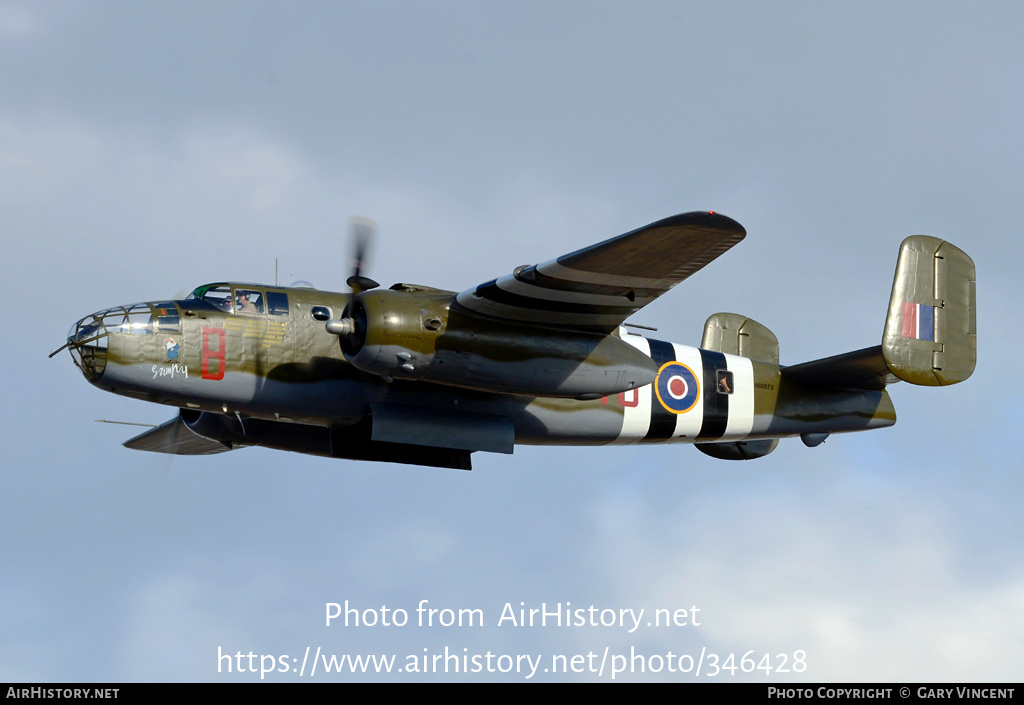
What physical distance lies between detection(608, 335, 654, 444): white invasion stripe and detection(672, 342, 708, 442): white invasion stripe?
62 cm

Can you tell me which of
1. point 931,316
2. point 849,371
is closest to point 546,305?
point 849,371

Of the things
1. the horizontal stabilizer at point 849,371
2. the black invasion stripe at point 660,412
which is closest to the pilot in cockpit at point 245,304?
the black invasion stripe at point 660,412

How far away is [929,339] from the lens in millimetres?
18875

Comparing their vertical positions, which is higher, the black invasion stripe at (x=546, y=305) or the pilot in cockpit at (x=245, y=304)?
the black invasion stripe at (x=546, y=305)

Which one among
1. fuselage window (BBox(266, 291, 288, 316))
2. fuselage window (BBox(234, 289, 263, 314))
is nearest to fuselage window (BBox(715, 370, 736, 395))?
fuselage window (BBox(266, 291, 288, 316))

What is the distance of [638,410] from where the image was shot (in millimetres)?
18828

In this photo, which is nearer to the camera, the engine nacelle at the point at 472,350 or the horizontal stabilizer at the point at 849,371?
the engine nacelle at the point at 472,350

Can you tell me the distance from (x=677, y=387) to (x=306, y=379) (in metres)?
6.00

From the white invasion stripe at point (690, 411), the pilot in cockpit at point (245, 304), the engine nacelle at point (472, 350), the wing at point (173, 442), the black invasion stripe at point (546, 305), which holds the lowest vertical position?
the wing at point (173, 442)

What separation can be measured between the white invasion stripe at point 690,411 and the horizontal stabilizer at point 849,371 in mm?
1691

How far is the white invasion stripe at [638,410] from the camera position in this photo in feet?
61.5

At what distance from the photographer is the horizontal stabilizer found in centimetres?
1955

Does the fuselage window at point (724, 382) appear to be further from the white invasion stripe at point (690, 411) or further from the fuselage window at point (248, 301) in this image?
the fuselage window at point (248, 301)

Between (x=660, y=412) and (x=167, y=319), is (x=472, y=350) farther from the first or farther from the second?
(x=660, y=412)
